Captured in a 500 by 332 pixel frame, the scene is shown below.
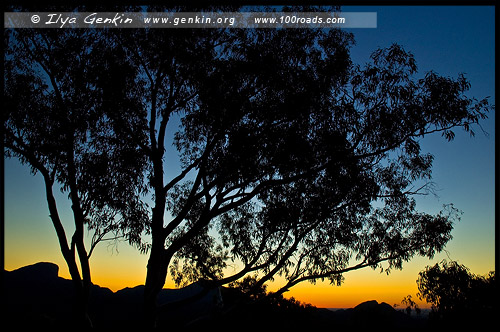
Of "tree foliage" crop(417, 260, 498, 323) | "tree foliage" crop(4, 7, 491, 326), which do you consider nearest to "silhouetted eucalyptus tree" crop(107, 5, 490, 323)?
"tree foliage" crop(4, 7, 491, 326)

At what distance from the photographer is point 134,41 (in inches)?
434

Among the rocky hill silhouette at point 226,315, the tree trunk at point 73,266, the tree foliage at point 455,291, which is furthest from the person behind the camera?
the tree foliage at point 455,291

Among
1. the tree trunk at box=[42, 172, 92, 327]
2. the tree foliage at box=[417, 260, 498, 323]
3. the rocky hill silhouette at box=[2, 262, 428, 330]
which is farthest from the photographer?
the tree foliage at box=[417, 260, 498, 323]

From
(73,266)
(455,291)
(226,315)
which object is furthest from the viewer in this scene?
(455,291)

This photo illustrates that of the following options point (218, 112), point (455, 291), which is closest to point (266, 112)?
point (218, 112)

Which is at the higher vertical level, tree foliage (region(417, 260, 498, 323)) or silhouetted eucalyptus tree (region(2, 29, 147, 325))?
silhouetted eucalyptus tree (region(2, 29, 147, 325))

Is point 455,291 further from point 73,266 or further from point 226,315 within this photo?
point 73,266

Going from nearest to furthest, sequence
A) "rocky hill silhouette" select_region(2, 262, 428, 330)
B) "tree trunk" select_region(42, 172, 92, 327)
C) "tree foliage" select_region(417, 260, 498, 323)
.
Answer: "tree trunk" select_region(42, 172, 92, 327), "rocky hill silhouette" select_region(2, 262, 428, 330), "tree foliage" select_region(417, 260, 498, 323)

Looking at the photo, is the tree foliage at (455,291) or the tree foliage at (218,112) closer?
the tree foliage at (218,112)

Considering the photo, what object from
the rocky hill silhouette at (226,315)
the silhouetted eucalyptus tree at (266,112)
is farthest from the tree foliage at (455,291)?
the silhouetted eucalyptus tree at (266,112)

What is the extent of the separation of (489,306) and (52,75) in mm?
15633

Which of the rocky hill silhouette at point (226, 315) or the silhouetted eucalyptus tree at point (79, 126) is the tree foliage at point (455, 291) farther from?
the silhouetted eucalyptus tree at point (79, 126)

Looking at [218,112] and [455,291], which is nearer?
[218,112]

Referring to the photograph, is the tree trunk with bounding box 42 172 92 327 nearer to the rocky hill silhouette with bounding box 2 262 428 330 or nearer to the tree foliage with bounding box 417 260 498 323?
the rocky hill silhouette with bounding box 2 262 428 330
